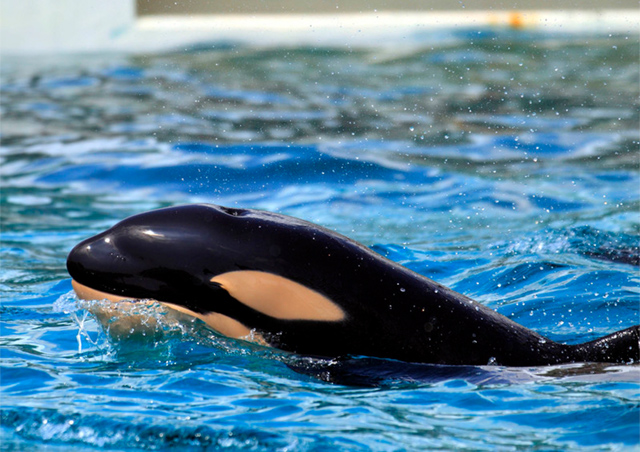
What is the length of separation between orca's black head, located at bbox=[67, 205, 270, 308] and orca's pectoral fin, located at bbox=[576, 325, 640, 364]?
4.65 ft

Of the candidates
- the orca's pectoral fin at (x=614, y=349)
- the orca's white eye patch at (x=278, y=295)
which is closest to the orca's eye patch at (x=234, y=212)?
the orca's white eye patch at (x=278, y=295)

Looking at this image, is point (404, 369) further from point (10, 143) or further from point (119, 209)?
point (10, 143)

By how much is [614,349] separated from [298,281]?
1.37m

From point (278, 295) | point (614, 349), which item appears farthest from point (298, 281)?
point (614, 349)

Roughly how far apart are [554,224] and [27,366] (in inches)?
189

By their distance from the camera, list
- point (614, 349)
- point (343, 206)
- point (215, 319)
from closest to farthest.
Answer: point (215, 319)
point (614, 349)
point (343, 206)

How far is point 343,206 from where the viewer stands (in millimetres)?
8594

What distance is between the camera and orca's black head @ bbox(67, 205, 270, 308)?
12.4ft

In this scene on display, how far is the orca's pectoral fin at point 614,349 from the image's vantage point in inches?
158

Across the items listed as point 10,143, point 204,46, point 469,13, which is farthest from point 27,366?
point 469,13

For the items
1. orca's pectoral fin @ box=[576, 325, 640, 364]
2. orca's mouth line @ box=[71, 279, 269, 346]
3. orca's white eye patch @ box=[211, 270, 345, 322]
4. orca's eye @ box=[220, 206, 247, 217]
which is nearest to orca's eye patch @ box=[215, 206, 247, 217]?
orca's eye @ box=[220, 206, 247, 217]

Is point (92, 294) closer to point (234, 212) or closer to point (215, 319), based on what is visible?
point (215, 319)

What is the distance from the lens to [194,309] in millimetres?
3857

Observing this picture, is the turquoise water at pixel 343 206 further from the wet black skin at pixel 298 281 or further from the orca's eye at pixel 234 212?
the orca's eye at pixel 234 212
